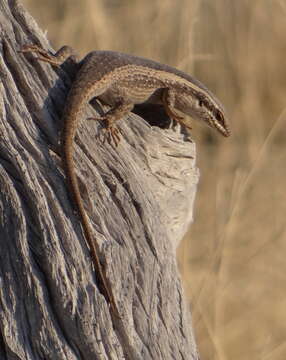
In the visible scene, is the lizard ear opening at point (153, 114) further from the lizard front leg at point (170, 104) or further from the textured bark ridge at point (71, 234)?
the textured bark ridge at point (71, 234)

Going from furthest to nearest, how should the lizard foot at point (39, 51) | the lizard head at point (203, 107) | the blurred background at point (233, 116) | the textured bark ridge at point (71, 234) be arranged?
1. the blurred background at point (233, 116)
2. the lizard head at point (203, 107)
3. the lizard foot at point (39, 51)
4. the textured bark ridge at point (71, 234)

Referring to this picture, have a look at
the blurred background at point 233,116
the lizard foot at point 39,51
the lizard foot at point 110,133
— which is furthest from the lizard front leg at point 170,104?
the blurred background at point 233,116

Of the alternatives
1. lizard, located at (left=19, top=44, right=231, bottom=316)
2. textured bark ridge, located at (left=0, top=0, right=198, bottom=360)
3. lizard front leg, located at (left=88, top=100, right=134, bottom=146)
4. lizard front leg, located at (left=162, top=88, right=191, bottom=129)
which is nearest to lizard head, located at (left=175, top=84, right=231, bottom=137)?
lizard, located at (left=19, top=44, right=231, bottom=316)

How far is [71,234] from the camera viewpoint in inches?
130

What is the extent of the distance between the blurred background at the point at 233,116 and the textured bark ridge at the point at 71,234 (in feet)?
8.51

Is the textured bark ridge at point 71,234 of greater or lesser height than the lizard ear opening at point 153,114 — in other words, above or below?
below

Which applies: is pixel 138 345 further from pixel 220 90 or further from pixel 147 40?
pixel 220 90

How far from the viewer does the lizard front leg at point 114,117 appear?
3.63m

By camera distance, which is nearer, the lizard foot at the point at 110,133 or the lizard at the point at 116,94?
the lizard at the point at 116,94

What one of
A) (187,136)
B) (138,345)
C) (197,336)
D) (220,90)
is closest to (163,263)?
(138,345)

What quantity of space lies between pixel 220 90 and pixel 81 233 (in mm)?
5444

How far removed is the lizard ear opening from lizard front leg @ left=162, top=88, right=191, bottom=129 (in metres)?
0.04

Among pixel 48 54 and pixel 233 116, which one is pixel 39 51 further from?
pixel 233 116

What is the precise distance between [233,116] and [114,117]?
4499mm
